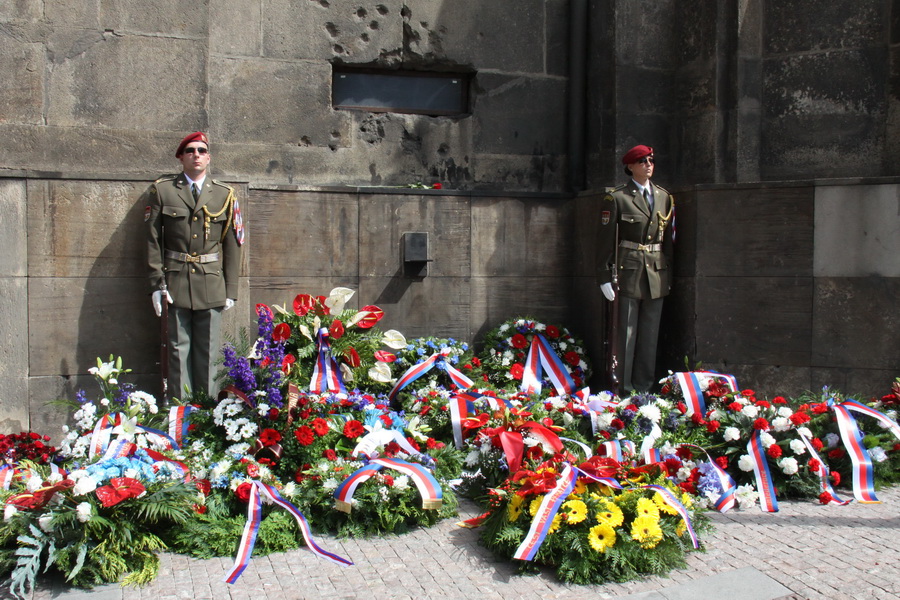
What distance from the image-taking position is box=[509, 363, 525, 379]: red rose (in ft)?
23.2

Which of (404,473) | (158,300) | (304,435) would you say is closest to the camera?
(404,473)

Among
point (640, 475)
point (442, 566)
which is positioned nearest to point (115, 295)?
point (442, 566)

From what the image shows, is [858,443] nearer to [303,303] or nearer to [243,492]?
[243,492]

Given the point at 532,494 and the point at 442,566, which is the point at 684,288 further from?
the point at 442,566

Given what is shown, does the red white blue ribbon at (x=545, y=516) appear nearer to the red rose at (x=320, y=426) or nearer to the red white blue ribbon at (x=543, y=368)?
the red rose at (x=320, y=426)

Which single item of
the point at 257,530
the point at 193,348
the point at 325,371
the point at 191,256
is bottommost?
the point at 257,530

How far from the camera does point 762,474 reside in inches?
196

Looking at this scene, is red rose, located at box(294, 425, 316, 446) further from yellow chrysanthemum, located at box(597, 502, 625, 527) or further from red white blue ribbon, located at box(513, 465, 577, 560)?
yellow chrysanthemum, located at box(597, 502, 625, 527)

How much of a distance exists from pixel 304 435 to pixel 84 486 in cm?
122

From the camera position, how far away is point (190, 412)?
515 centimetres

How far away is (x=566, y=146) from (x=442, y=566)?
5106 millimetres

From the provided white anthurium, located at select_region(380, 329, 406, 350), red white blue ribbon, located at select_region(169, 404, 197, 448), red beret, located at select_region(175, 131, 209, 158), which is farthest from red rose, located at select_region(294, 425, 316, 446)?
red beret, located at select_region(175, 131, 209, 158)

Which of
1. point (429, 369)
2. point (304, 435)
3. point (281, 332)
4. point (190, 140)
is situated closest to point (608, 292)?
point (429, 369)

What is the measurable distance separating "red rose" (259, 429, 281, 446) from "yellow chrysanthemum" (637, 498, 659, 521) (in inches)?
77.1
